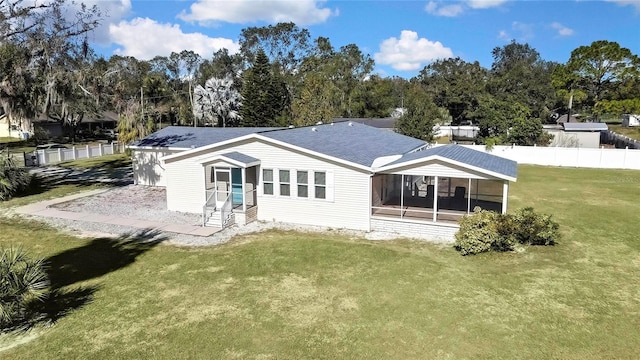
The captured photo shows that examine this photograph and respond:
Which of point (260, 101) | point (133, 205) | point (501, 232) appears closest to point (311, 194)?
point (501, 232)

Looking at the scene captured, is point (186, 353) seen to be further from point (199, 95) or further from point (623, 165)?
point (199, 95)

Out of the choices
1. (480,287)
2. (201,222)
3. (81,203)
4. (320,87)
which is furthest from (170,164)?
(320,87)

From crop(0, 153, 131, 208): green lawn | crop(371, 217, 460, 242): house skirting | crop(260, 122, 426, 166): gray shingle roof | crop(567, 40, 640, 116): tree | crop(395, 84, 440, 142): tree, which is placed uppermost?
crop(567, 40, 640, 116): tree

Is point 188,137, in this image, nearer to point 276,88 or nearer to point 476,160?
point 476,160

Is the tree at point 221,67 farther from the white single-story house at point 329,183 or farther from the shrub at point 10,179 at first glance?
the white single-story house at point 329,183

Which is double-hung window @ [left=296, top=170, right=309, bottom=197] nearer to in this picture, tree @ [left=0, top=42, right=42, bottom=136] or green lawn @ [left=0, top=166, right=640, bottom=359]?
green lawn @ [left=0, top=166, right=640, bottom=359]

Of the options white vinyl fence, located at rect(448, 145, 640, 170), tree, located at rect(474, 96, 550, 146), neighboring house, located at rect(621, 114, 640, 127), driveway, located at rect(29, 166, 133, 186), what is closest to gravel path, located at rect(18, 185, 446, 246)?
driveway, located at rect(29, 166, 133, 186)

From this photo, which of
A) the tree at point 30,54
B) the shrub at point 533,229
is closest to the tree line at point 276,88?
the tree at point 30,54
